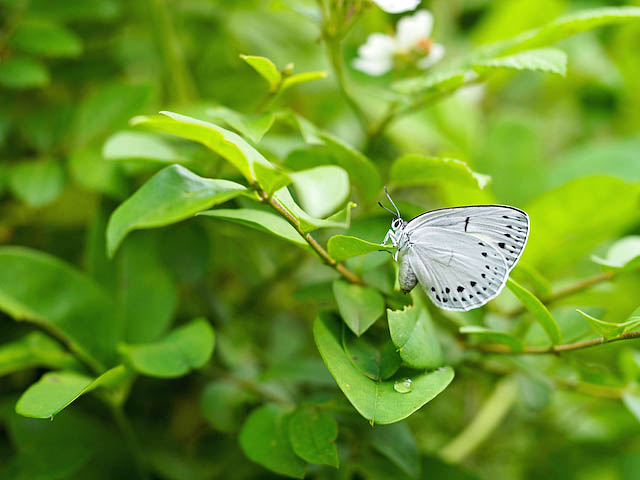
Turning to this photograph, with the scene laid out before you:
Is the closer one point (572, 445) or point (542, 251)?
point (542, 251)

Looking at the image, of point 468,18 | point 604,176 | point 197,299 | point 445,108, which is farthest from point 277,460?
point 468,18

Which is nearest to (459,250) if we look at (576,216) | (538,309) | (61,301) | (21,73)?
(538,309)

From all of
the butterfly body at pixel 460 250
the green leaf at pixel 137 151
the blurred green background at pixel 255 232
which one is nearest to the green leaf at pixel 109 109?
the blurred green background at pixel 255 232

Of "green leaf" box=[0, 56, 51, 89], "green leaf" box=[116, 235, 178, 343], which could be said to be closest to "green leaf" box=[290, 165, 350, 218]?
"green leaf" box=[116, 235, 178, 343]

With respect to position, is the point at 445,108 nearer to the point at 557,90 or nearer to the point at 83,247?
the point at 557,90

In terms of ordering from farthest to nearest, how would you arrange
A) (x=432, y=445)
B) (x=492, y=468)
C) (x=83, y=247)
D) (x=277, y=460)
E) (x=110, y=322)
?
(x=492, y=468) → (x=432, y=445) → (x=83, y=247) → (x=110, y=322) → (x=277, y=460)

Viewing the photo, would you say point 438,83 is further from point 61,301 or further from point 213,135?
point 61,301
